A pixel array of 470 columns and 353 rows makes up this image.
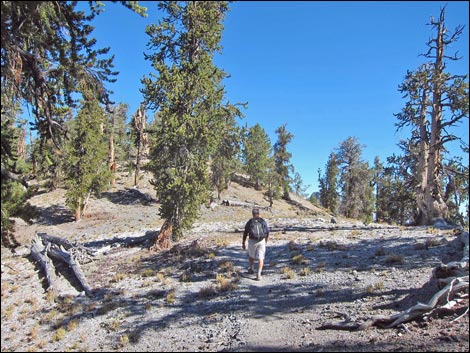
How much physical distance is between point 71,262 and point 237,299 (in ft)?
26.1

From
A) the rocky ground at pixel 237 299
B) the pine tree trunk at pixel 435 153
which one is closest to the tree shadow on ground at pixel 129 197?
the rocky ground at pixel 237 299

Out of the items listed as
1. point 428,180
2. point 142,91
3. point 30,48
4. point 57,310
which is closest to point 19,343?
point 57,310

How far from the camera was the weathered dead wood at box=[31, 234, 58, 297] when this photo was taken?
1127cm

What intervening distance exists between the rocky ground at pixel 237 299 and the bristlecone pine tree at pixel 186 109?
2377 mm

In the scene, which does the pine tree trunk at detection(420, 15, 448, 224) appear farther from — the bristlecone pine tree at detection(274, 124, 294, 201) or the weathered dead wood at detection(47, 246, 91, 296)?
the bristlecone pine tree at detection(274, 124, 294, 201)

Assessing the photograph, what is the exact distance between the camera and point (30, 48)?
6.56 m

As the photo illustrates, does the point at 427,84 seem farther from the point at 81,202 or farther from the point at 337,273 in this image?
the point at 81,202

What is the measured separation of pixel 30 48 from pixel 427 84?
1674 cm

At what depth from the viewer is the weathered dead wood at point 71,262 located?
11.0m

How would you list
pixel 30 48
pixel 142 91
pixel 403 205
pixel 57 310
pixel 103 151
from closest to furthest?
pixel 30 48
pixel 57 310
pixel 142 91
pixel 403 205
pixel 103 151

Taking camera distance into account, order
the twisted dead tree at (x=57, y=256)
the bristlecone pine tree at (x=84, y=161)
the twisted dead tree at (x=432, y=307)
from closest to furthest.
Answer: the twisted dead tree at (x=432, y=307) → the twisted dead tree at (x=57, y=256) → the bristlecone pine tree at (x=84, y=161)

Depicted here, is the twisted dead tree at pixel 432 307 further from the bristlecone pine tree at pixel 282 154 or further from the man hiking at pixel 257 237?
the bristlecone pine tree at pixel 282 154

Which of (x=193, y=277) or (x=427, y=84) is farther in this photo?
(x=427, y=84)

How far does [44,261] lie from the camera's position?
44.6 ft
